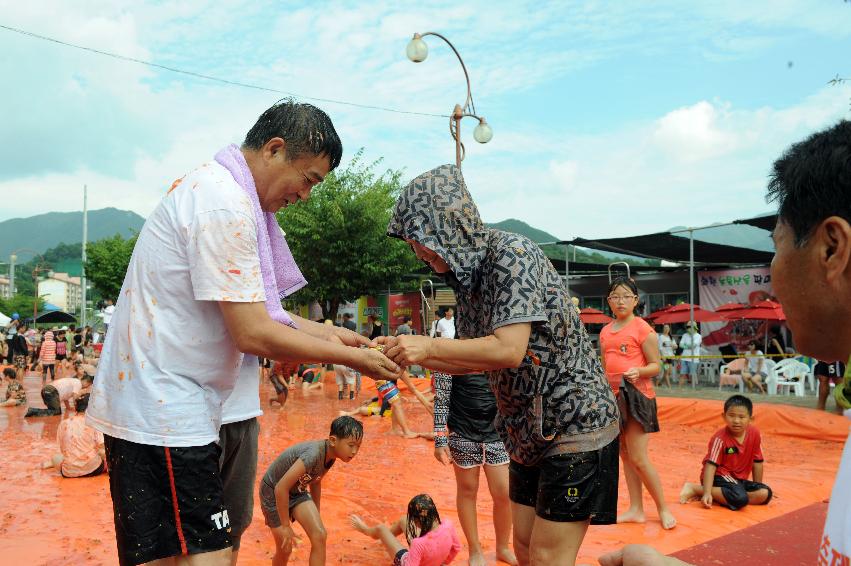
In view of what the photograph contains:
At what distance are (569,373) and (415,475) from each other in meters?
5.49

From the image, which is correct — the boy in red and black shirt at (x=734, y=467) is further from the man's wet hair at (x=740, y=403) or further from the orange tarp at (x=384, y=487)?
the orange tarp at (x=384, y=487)

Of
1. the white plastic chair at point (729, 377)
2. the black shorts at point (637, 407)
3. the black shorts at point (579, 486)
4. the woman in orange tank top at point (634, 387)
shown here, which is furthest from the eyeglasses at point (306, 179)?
the white plastic chair at point (729, 377)

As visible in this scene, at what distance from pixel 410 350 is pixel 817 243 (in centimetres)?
151

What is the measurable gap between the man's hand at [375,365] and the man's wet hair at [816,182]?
148cm

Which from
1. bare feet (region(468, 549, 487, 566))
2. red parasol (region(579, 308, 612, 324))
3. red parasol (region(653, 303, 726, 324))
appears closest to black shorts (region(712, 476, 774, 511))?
bare feet (region(468, 549, 487, 566))

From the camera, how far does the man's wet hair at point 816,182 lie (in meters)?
1.11

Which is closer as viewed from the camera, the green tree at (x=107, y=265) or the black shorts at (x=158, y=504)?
the black shorts at (x=158, y=504)

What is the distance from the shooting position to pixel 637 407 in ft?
18.4

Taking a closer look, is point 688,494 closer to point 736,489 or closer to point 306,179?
point 736,489

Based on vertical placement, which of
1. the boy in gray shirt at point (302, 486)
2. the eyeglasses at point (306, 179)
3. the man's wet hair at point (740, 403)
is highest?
the eyeglasses at point (306, 179)

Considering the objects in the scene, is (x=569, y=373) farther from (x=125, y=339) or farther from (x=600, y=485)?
(x=125, y=339)

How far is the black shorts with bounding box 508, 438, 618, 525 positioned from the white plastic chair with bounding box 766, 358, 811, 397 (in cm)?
1388

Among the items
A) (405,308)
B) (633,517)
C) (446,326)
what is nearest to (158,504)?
(633,517)

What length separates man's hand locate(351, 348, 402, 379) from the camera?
7.89ft
